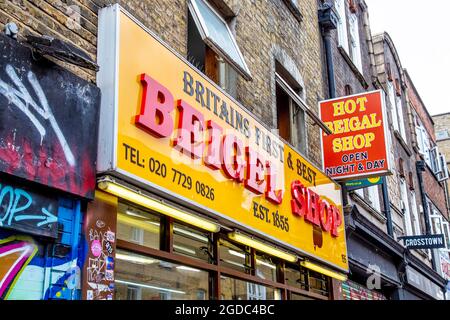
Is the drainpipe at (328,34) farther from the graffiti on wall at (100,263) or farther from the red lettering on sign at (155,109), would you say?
the graffiti on wall at (100,263)

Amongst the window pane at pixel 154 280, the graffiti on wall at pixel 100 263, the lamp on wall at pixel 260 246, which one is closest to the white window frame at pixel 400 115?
the lamp on wall at pixel 260 246

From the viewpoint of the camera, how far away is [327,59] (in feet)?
40.7

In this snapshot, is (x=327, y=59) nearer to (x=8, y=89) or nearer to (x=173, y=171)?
(x=173, y=171)

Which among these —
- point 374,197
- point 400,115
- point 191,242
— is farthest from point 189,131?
point 400,115

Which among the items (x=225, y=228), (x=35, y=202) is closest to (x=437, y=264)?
(x=225, y=228)

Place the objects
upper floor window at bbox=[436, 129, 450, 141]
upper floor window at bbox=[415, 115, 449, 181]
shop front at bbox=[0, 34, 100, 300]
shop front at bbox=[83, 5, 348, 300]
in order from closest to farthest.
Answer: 1. shop front at bbox=[0, 34, 100, 300]
2. shop front at bbox=[83, 5, 348, 300]
3. upper floor window at bbox=[415, 115, 449, 181]
4. upper floor window at bbox=[436, 129, 450, 141]

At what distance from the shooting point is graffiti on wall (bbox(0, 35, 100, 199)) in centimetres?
385

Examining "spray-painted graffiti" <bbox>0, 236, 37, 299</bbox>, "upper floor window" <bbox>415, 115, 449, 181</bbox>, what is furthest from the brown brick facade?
"upper floor window" <bbox>415, 115, 449, 181</bbox>

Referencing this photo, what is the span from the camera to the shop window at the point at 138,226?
517cm

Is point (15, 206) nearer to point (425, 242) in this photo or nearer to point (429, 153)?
point (425, 242)

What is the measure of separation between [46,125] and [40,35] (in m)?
0.79

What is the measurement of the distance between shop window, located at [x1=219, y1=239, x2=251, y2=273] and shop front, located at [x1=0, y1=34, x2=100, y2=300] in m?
2.74

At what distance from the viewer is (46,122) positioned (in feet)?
13.6

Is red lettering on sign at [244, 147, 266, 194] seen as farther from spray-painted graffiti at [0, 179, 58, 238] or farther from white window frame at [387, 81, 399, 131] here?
white window frame at [387, 81, 399, 131]
